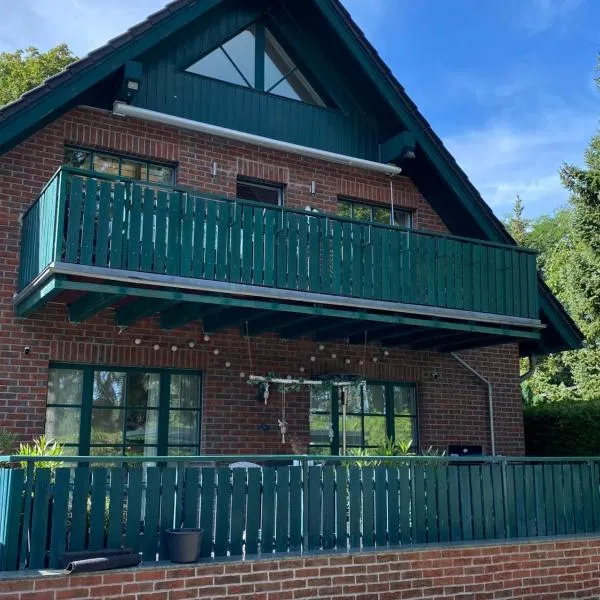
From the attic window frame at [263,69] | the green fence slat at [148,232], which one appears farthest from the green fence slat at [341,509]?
the attic window frame at [263,69]

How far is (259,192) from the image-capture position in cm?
1199

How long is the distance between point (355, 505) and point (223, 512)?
1516 millimetres

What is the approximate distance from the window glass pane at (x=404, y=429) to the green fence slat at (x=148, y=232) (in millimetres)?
5501

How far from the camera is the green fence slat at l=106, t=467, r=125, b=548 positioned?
6.96 m

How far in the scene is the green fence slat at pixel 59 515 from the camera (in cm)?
671

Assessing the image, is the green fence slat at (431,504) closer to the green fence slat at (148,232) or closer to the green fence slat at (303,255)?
the green fence slat at (303,255)

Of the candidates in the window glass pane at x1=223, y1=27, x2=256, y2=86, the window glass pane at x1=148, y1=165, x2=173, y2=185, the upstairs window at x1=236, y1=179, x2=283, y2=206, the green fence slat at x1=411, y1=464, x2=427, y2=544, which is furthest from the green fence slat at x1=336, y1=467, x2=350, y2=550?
the window glass pane at x1=223, y1=27, x2=256, y2=86

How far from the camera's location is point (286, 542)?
7.79 metres

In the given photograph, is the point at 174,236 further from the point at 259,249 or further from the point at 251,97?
the point at 251,97

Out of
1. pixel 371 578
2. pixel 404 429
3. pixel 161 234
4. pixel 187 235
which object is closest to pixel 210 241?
pixel 187 235

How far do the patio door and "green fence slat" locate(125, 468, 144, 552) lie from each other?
468cm

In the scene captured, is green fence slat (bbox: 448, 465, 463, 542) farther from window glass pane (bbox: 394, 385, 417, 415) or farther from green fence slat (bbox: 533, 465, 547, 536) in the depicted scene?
window glass pane (bbox: 394, 385, 417, 415)

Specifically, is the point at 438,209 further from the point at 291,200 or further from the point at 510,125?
the point at 510,125

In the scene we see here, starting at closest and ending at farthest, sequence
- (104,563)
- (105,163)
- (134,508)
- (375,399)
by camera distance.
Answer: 1. (104,563)
2. (134,508)
3. (105,163)
4. (375,399)
